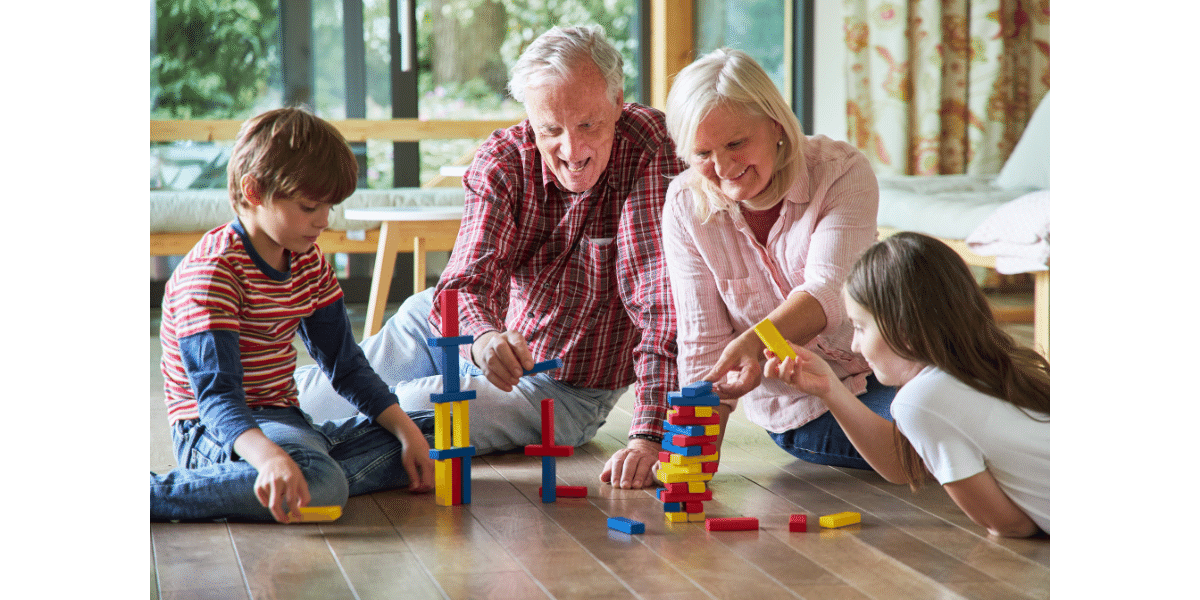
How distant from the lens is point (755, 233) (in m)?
1.76

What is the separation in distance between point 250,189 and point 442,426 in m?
0.43

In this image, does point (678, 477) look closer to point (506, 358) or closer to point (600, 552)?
point (600, 552)

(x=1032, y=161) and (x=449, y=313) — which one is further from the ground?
(x=1032, y=161)

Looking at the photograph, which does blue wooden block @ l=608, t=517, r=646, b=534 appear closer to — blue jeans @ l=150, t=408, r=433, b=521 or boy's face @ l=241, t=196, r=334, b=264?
blue jeans @ l=150, t=408, r=433, b=521

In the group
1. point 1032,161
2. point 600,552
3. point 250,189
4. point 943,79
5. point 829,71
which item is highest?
point 829,71

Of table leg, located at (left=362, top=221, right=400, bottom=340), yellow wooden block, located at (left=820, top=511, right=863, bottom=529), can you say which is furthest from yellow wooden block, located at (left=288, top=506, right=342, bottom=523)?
table leg, located at (left=362, top=221, right=400, bottom=340)

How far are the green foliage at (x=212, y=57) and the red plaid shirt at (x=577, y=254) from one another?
293 cm

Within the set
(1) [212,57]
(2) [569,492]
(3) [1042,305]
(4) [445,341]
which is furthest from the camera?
(1) [212,57]

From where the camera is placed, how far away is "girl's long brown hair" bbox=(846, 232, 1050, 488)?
Answer: 4.42ft

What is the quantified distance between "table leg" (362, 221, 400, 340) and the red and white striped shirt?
1694 mm

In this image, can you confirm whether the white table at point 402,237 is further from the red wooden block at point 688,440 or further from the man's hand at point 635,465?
the red wooden block at point 688,440

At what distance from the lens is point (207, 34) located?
14.6ft

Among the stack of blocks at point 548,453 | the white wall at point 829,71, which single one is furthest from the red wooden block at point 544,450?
the white wall at point 829,71

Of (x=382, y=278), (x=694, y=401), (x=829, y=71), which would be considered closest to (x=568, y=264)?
(x=694, y=401)
